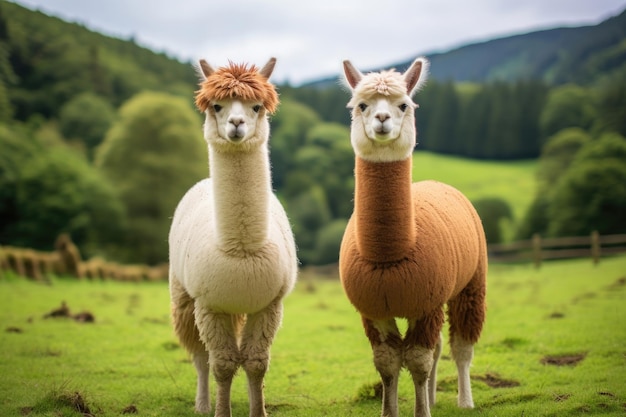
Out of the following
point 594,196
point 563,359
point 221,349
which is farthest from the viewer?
point 594,196

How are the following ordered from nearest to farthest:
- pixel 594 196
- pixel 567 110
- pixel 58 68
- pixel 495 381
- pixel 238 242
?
pixel 238 242 < pixel 495 381 < pixel 594 196 < pixel 58 68 < pixel 567 110

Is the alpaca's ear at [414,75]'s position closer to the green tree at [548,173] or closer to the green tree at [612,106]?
the green tree at [548,173]

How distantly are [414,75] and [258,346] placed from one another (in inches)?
103

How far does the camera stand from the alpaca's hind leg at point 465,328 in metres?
5.77

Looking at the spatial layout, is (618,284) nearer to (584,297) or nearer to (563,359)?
(584,297)

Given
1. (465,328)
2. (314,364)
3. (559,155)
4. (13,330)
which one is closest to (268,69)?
(465,328)

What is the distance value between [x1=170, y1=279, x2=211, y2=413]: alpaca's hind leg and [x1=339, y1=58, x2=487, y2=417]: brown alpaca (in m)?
1.72

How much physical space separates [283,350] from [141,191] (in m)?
25.6

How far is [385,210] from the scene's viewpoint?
14.9ft

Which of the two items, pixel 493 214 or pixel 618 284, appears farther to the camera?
pixel 493 214

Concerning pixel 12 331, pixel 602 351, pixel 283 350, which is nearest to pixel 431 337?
pixel 602 351

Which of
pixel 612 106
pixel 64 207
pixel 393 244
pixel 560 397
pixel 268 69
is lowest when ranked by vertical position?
pixel 64 207

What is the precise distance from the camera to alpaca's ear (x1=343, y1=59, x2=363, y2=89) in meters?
4.85

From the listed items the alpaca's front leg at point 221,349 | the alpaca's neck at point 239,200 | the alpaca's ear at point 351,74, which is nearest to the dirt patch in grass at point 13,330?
the alpaca's front leg at point 221,349
